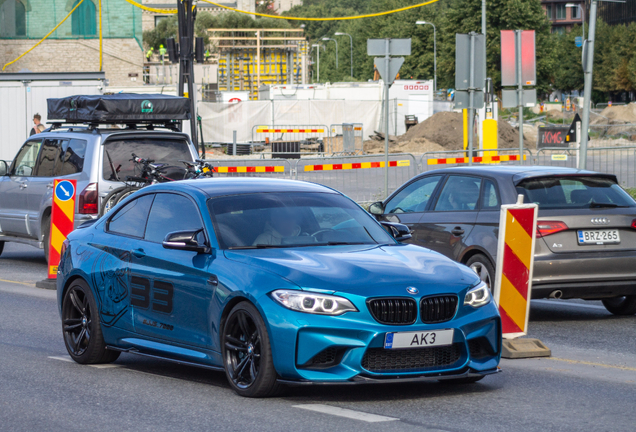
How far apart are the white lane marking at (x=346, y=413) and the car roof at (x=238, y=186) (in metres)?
1.76

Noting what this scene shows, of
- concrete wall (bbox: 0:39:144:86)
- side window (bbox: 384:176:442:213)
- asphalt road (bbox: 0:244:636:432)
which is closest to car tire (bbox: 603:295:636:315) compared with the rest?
asphalt road (bbox: 0:244:636:432)

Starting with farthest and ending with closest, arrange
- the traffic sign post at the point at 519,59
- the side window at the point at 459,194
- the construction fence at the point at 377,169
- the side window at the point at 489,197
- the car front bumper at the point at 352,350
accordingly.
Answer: the construction fence at the point at 377,169, the traffic sign post at the point at 519,59, the side window at the point at 459,194, the side window at the point at 489,197, the car front bumper at the point at 352,350

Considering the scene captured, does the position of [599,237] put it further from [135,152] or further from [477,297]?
[135,152]

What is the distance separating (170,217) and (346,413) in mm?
2151

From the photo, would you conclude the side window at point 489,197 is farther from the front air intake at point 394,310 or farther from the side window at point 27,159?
the side window at point 27,159

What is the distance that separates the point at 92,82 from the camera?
98.7 ft

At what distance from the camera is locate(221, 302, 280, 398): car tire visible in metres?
6.10

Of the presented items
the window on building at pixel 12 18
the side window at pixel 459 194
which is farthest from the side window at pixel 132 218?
the window on building at pixel 12 18

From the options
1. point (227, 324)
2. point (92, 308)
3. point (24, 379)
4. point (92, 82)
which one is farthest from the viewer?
point (92, 82)

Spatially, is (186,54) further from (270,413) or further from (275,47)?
(275,47)

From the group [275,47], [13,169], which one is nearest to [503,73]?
[13,169]

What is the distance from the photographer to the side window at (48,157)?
1424 centimetres

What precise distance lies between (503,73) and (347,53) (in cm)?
11178

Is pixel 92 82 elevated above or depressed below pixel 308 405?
above
